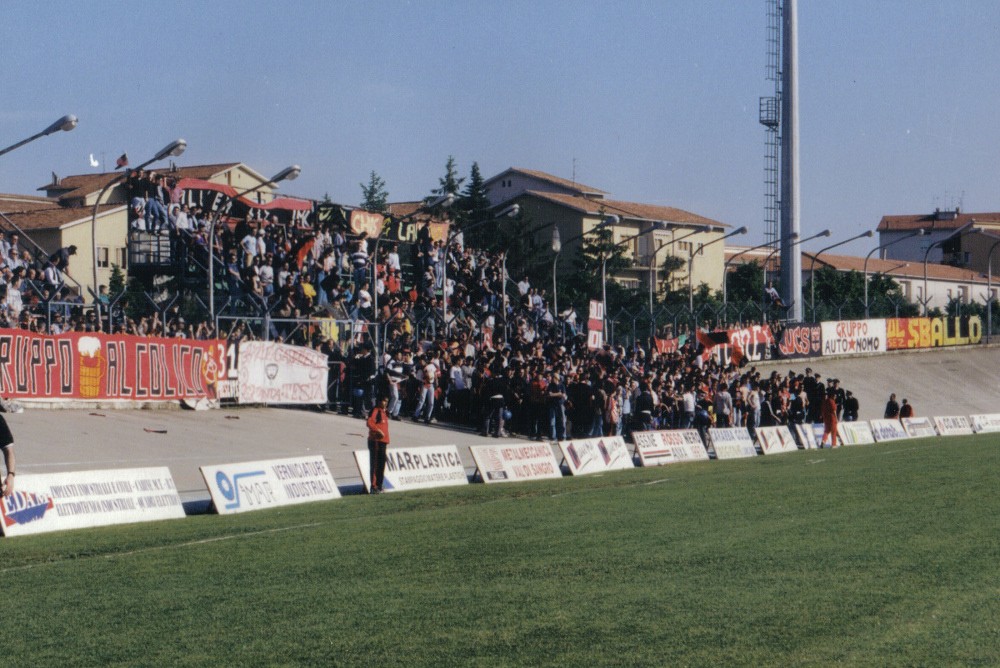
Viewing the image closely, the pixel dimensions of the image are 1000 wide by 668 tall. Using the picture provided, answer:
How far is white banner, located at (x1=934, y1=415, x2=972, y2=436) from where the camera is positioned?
149 feet

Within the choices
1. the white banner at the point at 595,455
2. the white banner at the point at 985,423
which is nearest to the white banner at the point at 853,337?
the white banner at the point at 985,423

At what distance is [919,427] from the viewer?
44.5 m

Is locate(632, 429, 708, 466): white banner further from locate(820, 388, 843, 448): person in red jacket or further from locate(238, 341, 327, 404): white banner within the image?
locate(238, 341, 327, 404): white banner

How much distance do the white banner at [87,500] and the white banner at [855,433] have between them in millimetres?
25443

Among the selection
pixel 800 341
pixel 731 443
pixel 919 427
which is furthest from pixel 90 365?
pixel 800 341

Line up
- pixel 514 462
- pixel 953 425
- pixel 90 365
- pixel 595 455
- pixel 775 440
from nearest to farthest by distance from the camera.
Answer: pixel 514 462 < pixel 90 365 < pixel 595 455 < pixel 775 440 < pixel 953 425

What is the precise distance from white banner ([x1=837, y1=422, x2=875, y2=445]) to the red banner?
1933 centimetres

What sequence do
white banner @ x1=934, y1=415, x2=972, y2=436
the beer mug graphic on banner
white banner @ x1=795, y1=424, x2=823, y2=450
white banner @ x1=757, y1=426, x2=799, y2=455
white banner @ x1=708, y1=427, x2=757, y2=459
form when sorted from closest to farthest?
the beer mug graphic on banner, white banner @ x1=708, y1=427, x2=757, y2=459, white banner @ x1=757, y1=426, x2=799, y2=455, white banner @ x1=795, y1=424, x2=823, y2=450, white banner @ x1=934, y1=415, x2=972, y2=436

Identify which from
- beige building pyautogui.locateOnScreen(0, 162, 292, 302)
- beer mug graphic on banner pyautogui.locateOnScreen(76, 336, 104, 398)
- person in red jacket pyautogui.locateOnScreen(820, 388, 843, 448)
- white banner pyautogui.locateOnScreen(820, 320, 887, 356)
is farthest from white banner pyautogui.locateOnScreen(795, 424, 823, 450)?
beige building pyautogui.locateOnScreen(0, 162, 292, 302)

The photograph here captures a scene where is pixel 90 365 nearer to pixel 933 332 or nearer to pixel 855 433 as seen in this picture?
pixel 855 433

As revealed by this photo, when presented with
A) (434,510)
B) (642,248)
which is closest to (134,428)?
(434,510)

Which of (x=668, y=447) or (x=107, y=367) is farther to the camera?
(x=668, y=447)

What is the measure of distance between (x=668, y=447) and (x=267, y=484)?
1374cm

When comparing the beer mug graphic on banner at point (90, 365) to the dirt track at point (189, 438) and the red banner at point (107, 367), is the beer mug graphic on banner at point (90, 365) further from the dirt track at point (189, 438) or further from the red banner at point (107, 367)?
the dirt track at point (189, 438)
